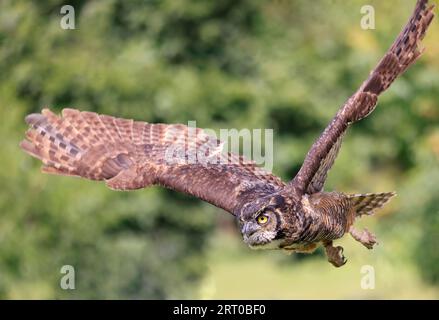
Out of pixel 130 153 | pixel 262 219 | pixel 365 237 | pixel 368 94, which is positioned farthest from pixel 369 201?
pixel 130 153

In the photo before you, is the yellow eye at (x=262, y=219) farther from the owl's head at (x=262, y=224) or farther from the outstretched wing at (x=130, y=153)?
the outstretched wing at (x=130, y=153)

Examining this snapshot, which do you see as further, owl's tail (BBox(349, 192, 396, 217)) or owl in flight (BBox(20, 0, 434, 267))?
owl's tail (BBox(349, 192, 396, 217))

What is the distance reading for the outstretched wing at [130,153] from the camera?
448 inches

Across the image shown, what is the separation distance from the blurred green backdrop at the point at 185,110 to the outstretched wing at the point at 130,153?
720cm

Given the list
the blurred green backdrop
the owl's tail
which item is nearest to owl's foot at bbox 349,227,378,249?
the owl's tail

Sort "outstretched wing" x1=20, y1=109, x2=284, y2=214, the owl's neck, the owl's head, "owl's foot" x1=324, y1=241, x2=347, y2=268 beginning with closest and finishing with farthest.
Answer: the owl's head
the owl's neck
"owl's foot" x1=324, y1=241, x2=347, y2=268
"outstretched wing" x1=20, y1=109, x2=284, y2=214

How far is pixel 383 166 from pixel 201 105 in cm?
704

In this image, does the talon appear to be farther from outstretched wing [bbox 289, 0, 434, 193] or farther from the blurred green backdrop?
the blurred green backdrop

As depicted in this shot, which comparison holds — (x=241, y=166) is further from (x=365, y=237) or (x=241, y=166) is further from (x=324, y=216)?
(x=324, y=216)

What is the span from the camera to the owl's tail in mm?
10711

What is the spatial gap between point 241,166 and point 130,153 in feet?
3.27

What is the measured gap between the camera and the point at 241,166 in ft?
38.3

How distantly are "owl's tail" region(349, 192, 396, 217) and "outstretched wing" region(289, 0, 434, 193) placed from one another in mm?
554

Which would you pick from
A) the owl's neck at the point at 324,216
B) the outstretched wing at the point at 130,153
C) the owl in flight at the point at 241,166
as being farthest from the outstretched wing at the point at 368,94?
the outstretched wing at the point at 130,153
